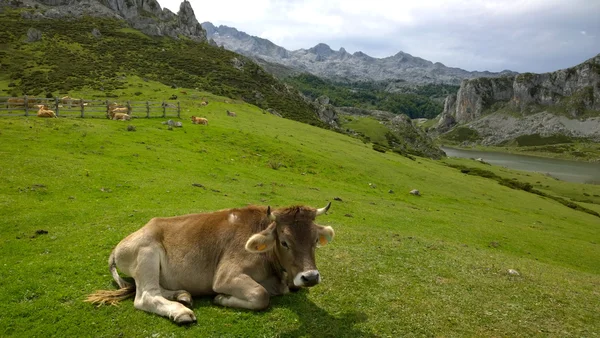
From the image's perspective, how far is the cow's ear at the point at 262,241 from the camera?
7.66 m

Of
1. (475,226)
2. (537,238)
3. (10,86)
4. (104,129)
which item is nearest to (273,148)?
(104,129)

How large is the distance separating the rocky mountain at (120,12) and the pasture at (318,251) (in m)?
103

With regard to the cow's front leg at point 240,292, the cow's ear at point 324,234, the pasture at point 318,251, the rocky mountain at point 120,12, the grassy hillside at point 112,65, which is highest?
the rocky mountain at point 120,12

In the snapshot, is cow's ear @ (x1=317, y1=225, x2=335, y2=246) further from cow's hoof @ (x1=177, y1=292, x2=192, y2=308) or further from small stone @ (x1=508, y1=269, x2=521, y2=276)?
small stone @ (x1=508, y1=269, x2=521, y2=276)

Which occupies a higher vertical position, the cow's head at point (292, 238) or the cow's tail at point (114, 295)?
the cow's head at point (292, 238)

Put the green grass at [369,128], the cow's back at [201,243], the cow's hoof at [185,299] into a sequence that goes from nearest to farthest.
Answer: the cow's hoof at [185,299] → the cow's back at [201,243] → the green grass at [369,128]

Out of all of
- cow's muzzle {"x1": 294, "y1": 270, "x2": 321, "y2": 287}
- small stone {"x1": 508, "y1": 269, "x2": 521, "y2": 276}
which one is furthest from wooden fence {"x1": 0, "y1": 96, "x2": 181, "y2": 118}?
small stone {"x1": 508, "y1": 269, "x2": 521, "y2": 276}

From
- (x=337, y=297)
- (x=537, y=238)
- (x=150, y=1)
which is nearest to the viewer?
(x=337, y=297)

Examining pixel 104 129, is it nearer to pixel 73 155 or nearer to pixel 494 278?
pixel 73 155

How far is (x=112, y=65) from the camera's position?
84.8m

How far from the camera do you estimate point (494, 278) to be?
11648mm

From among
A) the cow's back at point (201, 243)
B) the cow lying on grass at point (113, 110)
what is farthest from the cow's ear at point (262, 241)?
the cow lying on grass at point (113, 110)

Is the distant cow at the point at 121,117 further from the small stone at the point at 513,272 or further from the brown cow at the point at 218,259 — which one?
the small stone at the point at 513,272

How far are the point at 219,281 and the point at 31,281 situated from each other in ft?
15.9
